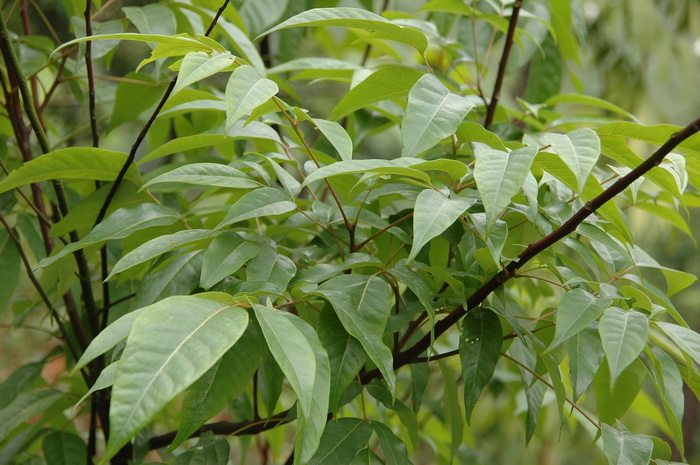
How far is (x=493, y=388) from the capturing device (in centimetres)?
83

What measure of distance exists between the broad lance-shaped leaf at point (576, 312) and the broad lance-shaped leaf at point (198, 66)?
0.23m

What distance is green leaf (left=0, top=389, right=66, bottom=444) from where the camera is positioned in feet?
1.86

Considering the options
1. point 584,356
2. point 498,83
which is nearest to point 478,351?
point 584,356

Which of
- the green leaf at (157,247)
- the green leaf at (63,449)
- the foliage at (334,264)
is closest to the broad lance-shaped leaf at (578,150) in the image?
the foliage at (334,264)

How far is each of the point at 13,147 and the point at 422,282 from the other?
498mm

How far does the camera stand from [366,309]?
39 centimetres

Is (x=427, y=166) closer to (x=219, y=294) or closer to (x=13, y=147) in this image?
(x=219, y=294)

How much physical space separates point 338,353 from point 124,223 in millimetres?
178

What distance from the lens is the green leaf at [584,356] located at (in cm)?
37

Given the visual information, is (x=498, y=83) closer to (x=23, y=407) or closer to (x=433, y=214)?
(x=433, y=214)

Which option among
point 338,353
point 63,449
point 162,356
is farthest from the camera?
point 63,449

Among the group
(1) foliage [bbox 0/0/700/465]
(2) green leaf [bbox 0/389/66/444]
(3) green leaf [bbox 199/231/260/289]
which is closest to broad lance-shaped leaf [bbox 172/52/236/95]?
(1) foliage [bbox 0/0/700/465]

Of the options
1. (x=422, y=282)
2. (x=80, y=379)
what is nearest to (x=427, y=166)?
(x=422, y=282)

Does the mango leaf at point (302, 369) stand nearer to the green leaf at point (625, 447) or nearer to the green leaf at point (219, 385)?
the green leaf at point (219, 385)
